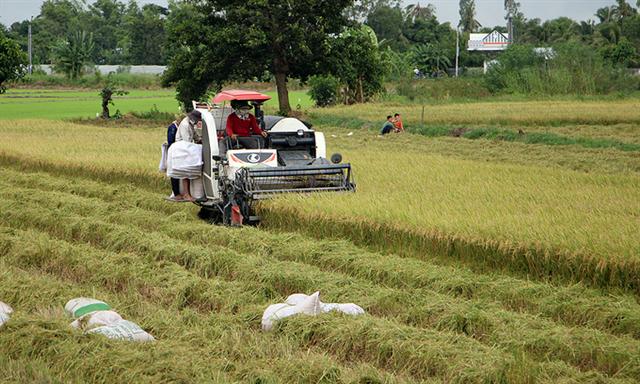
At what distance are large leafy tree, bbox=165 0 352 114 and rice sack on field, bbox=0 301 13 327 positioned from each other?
26307 millimetres

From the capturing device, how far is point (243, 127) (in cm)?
1416

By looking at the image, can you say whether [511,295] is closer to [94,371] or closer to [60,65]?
[94,371]

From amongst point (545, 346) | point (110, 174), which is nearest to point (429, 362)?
point (545, 346)

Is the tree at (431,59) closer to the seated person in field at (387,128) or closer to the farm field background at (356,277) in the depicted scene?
the seated person in field at (387,128)

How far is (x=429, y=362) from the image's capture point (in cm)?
680

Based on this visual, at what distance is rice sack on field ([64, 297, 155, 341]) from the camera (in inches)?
279

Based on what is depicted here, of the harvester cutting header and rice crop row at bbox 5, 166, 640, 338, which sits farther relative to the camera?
the harvester cutting header

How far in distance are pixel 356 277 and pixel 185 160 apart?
4557mm

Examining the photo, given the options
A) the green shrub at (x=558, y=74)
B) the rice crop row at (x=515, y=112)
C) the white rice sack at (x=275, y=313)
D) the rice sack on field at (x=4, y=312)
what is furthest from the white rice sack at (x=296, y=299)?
the green shrub at (x=558, y=74)

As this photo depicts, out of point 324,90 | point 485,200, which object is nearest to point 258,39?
point 324,90

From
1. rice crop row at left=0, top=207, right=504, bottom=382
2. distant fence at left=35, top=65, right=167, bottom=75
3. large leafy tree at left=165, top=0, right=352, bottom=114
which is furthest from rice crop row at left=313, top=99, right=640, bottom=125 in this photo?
distant fence at left=35, top=65, right=167, bottom=75

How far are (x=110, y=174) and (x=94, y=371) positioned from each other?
11.9 metres

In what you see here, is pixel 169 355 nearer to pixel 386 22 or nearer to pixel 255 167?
pixel 255 167

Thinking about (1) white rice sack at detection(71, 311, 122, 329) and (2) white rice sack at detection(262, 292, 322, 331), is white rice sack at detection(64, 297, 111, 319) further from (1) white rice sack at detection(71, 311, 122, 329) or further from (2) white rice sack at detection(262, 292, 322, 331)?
(2) white rice sack at detection(262, 292, 322, 331)
